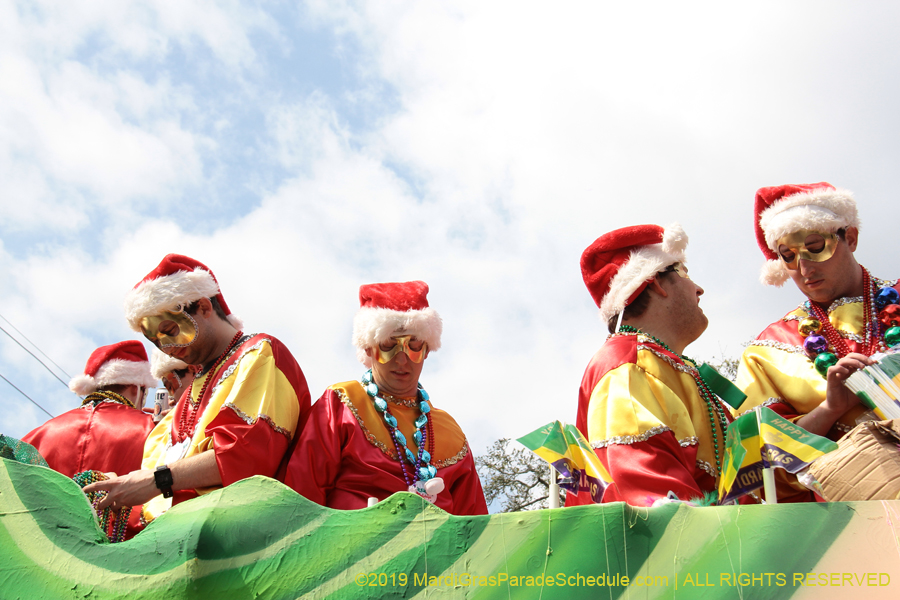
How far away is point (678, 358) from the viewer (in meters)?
3.17

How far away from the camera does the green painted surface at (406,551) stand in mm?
1918

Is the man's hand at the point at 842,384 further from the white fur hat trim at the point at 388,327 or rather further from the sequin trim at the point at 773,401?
Result: the white fur hat trim at the point at 388,327

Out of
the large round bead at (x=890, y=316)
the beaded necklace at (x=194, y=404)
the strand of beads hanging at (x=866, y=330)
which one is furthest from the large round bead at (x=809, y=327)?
the beaded necklace at (x=194, y=404)

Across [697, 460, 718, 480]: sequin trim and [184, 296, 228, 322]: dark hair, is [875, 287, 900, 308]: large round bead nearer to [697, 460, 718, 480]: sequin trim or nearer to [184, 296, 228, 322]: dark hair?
[697, 460, 718, 480]: sequin trim

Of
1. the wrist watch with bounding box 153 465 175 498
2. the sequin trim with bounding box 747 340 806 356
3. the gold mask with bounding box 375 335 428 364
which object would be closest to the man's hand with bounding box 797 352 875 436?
the sequin trim with bounding box 747 340 806 356

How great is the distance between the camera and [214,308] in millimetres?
3904

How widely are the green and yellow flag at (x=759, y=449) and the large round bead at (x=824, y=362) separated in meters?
0.92

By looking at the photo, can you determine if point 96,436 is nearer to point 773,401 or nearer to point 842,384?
point 773,401

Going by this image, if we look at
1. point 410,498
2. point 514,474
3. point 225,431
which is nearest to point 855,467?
point 410,498

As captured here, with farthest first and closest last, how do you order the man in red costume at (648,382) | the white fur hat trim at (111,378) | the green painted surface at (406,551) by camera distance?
the white fur hat trim at (111,378), the man in red costume at (648,382), the green painted surface at (406,551)

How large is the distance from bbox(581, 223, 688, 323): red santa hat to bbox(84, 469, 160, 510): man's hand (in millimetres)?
2007

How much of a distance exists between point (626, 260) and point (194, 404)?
2.04 m

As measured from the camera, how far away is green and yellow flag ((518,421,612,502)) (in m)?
2.71

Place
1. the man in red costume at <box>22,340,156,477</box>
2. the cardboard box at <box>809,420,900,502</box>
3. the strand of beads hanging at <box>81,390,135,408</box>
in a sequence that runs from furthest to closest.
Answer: the strand of beads hanging at <box>81,390,135,408</box> < the man in red costume at <box>22,340,156,477</box> < the cardboard box at <box>809,420,900,502</box>
